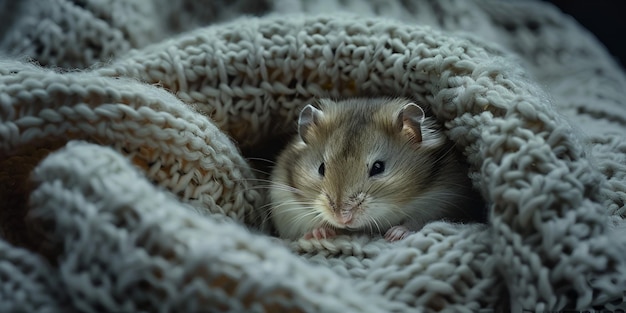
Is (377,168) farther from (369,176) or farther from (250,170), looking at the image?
(250,170)

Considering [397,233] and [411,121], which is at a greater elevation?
[411,121]

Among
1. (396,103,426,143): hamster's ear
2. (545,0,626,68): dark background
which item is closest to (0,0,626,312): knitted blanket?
(396,103,426,143): hamster's ear

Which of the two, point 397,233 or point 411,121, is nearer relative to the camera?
point 397,233

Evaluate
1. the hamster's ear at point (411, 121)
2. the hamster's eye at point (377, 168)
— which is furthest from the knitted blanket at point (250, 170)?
the hamster's eye at point (377, 168)

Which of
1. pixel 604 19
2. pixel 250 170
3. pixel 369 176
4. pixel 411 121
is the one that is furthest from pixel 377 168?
pixel 604 19

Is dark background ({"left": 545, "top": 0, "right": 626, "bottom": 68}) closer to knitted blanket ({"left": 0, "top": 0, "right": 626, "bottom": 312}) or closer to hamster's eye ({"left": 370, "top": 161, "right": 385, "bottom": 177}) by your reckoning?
knitted blanket ({"left": 0, "top": 0, "right": 626, "bottom": 312})

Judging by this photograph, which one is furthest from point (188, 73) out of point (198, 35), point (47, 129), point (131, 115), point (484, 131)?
point (484, 131)
